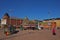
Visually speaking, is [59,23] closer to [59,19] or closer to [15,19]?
A: [59,19]

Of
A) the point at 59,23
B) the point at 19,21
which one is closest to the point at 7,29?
the point at 19,21

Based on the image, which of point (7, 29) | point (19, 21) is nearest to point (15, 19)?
point (19, 21)

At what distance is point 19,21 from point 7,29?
65.0m

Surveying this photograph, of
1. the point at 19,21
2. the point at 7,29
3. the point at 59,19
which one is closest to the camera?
the point at 7,29

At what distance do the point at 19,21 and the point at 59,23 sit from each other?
86.2 feet

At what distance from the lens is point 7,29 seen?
33000 millimetres

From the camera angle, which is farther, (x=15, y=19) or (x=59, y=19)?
(x=59, y=19)

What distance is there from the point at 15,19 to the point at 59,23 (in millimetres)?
28834

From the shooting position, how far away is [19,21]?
97938 mm

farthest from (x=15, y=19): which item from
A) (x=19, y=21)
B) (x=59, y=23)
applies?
(x=59, y=23)

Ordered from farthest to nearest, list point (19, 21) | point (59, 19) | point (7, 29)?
point (59, 19)
point (19, 21)
point (7, 29)

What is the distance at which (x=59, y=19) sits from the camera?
108062 mm

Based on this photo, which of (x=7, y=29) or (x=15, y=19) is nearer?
(x=7, y=29)

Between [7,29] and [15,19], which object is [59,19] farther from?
[7,29]
